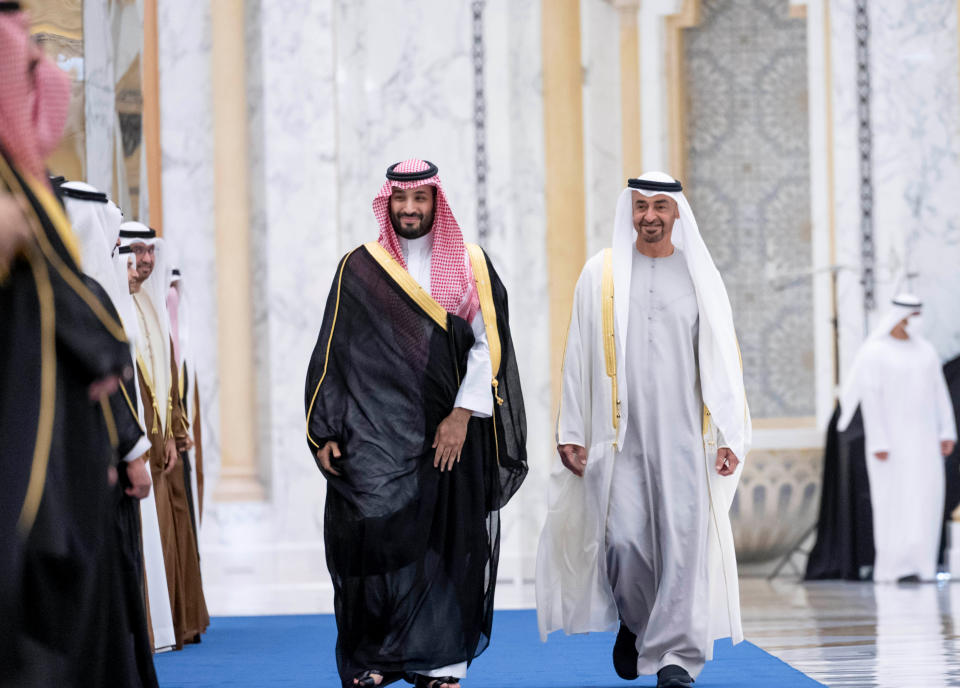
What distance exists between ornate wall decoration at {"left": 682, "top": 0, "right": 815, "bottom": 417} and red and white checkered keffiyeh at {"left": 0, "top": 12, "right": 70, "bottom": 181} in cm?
716

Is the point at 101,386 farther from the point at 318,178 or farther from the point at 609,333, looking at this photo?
the point at 318,178

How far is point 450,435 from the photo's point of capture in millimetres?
4238

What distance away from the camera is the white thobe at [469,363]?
4.23 m

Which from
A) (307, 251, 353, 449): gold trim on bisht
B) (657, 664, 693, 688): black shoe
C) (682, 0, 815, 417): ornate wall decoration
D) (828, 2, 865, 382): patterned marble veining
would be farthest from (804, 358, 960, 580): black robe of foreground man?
(307, 251, 353, 449): gold trim on bisht

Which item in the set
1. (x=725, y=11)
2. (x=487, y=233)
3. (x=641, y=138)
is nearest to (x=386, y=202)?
(x=487, y=233)

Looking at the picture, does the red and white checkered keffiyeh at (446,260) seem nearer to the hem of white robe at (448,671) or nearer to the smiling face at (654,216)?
the smiling face at (654,216)

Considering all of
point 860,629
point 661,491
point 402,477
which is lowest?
point 860,629

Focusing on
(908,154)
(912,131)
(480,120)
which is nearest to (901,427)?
(908,154)

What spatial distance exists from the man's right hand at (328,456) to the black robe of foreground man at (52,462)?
160 centimetres

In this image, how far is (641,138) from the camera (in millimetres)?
9094

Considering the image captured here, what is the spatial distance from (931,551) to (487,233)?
3.08 metres

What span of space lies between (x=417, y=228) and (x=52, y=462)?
6.84 feet

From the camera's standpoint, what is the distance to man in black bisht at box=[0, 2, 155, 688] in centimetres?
243

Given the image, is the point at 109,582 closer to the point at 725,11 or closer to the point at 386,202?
the point at 386,202
